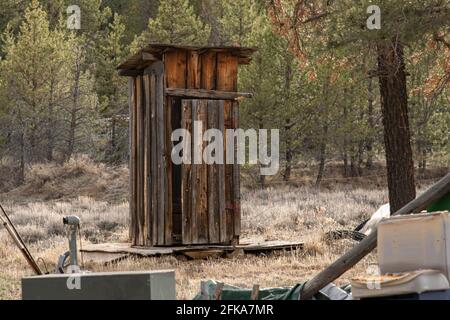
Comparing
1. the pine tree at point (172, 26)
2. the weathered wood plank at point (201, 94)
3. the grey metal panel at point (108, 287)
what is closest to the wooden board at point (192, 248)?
the weathered wood plank at point (201, 94)

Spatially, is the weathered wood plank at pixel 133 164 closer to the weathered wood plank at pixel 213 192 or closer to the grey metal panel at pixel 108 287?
the weathered wood plank at pixel 213 192

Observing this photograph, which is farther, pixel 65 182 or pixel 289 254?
pixel 65 182

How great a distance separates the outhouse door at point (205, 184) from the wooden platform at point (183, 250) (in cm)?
24

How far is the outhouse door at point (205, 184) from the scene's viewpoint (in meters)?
12.6

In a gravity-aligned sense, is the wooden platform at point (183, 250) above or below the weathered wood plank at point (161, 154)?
below

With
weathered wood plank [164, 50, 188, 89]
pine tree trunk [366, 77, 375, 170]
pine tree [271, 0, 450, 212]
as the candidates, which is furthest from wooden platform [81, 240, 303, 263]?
pine tree trunk [366, 77, 375, 170]

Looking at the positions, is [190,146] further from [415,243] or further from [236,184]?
[415,243]

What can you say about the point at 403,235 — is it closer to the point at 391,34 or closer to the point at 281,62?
the point at 391,34

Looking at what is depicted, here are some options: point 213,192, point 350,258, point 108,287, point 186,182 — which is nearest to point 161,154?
point 186,182

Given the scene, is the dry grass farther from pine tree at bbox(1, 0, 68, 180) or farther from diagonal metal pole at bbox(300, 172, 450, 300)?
pine tree at bbox(1, 0, 68, 180)

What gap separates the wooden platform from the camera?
12.1 meters

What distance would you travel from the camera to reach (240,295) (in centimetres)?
691

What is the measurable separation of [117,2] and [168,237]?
3044 cm
